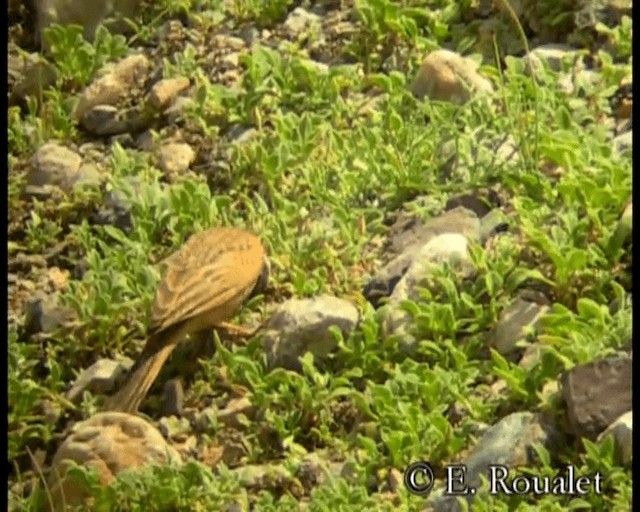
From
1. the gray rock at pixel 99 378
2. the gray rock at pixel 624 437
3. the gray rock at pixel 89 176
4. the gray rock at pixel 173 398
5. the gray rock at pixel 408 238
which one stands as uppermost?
the gray rock at pixel 624 437

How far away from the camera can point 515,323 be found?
540 centimetres

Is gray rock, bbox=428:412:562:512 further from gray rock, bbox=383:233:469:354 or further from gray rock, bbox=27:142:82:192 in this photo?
gray rock, bbox=27:142:82:192

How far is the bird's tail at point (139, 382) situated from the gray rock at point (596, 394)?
56.9 inches

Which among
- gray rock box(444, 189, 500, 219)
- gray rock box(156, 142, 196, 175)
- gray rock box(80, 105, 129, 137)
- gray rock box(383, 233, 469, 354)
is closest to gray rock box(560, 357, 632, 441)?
gray rock box(383, 233, 469, 354)

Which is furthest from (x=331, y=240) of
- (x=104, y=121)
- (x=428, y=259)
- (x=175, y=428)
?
(x=104, y=121)

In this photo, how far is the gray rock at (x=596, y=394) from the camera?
15.9ft

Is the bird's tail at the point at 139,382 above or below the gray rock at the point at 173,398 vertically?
above

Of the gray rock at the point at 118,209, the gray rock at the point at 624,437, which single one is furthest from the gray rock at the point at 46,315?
the gray rock at the point at 624,437

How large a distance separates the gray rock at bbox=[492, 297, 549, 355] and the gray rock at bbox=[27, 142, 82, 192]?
2.08 meters

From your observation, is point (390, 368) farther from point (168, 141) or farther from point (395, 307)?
point (168, 141)

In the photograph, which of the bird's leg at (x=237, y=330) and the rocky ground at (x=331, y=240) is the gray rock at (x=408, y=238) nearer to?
the rocky ground at (x=331, y=240)

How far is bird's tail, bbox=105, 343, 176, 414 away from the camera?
5641mm

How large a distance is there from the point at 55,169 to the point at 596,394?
9.07 ft

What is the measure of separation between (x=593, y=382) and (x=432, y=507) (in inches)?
22.6
